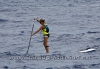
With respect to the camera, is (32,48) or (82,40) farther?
(82,40)

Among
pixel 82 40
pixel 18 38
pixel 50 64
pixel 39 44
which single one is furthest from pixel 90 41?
pixel 50 64

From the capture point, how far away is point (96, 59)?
27609 mm

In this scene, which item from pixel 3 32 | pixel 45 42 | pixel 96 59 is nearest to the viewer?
pixel 45 42

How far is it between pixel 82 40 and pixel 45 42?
10499mm

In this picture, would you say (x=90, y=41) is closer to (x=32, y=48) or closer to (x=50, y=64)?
(x=32, y=48)

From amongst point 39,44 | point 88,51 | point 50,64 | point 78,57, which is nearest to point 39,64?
point 50,64

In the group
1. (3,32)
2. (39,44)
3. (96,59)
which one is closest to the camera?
(96,59)

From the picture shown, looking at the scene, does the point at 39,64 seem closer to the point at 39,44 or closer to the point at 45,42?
the point at 45,42

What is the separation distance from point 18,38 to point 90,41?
676 centimetres

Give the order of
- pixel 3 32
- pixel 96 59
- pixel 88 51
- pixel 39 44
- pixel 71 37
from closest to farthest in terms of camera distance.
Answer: pixel 96 59, pixel 88 51, pixel 39 44, pixel 71 37, pixel 3 32

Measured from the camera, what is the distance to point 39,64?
26062 millimetres

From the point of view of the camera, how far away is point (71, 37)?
36.9 m

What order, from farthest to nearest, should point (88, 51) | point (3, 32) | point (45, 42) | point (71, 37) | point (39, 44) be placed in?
point (3, 32) → point (71, 37) → point (39, 44) → point (88, 51) → point (45, 42)

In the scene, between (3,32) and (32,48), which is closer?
(32,48)
